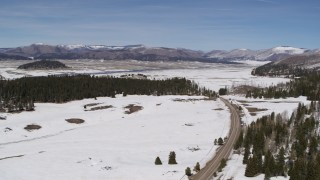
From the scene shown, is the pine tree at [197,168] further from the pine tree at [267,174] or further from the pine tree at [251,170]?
the pine tree at [267,174]

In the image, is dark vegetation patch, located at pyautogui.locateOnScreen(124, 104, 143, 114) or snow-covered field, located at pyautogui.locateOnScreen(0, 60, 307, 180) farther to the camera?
dark vegetation patch, located at pyautogui.locateOnScreen(124, 104, 143, 114)

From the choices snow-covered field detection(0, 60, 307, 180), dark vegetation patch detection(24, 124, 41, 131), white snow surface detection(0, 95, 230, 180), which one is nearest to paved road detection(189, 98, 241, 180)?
snow-covered field detection(0, 60, 307, 180)

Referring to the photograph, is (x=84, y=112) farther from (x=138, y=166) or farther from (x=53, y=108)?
(x=138, y=166)

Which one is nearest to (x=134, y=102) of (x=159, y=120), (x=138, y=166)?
(x=159, y=120)

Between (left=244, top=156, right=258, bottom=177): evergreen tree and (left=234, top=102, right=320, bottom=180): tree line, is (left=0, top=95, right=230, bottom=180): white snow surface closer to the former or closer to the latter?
(left=234, top=102, right=320, bottom=180): tree line

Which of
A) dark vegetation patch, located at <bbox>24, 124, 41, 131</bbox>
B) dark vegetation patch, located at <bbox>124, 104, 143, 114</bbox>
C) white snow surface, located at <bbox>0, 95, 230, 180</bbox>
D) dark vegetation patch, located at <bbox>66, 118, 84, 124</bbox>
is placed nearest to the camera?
white snow surface, located at <bbox>0, 95, 230, 180</bbox>

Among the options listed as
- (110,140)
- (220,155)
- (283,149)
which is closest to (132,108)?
(110,140)

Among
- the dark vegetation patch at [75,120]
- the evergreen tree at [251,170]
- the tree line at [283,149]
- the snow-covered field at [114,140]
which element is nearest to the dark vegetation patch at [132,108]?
the snow-covered field at [114,140]

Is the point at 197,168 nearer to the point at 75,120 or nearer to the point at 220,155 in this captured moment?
the point at 220,155
